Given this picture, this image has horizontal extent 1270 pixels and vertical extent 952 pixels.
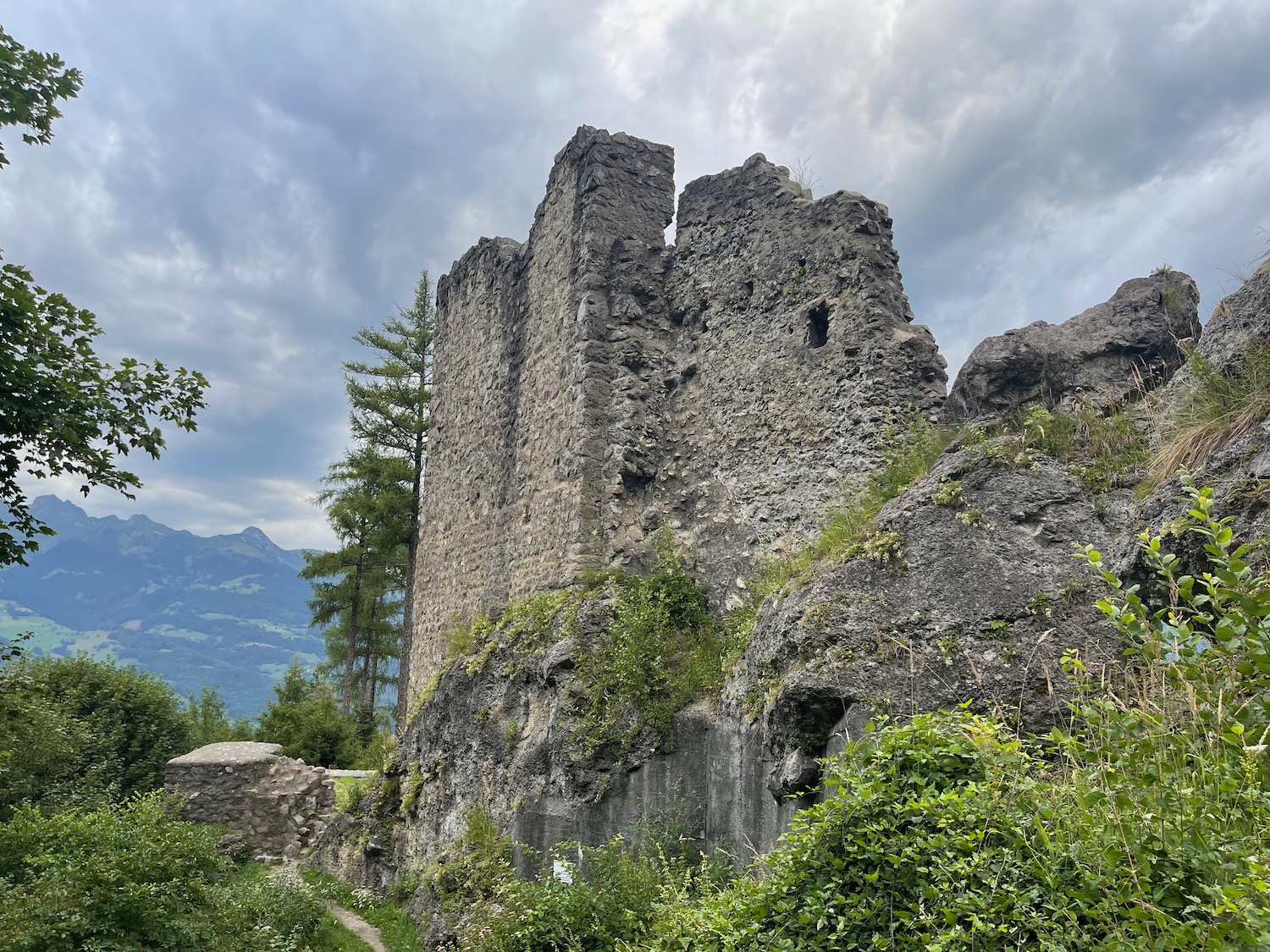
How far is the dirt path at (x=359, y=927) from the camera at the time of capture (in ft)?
31.1

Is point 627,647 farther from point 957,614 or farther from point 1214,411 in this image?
point 1214,411

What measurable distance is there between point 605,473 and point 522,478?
2.19 m

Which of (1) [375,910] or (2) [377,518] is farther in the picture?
(2) [377,518]

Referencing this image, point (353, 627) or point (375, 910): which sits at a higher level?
point (353, 627)

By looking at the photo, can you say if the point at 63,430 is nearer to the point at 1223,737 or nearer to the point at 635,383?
the point at 635,383

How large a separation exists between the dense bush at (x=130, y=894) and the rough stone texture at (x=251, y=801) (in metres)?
4.19

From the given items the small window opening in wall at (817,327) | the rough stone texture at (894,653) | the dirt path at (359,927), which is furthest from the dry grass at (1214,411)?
the dirt path at (359,927)

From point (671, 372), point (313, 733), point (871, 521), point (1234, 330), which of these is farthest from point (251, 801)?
point (1234, 330)

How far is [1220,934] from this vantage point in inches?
77.2

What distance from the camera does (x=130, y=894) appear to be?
7.27 m

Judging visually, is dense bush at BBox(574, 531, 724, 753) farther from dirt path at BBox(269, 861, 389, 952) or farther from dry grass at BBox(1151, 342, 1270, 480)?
dirt path at BBox(269, 861, 389, 952)

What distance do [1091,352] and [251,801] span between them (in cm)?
1614

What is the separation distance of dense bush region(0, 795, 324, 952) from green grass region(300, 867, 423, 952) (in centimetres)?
76

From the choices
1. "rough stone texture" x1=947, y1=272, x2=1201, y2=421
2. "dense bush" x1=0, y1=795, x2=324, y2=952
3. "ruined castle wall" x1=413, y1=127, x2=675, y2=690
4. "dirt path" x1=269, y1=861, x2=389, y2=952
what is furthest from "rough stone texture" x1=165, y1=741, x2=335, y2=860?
"rough stone texture" x1=947, y1=272, x2=1201, y2=421
